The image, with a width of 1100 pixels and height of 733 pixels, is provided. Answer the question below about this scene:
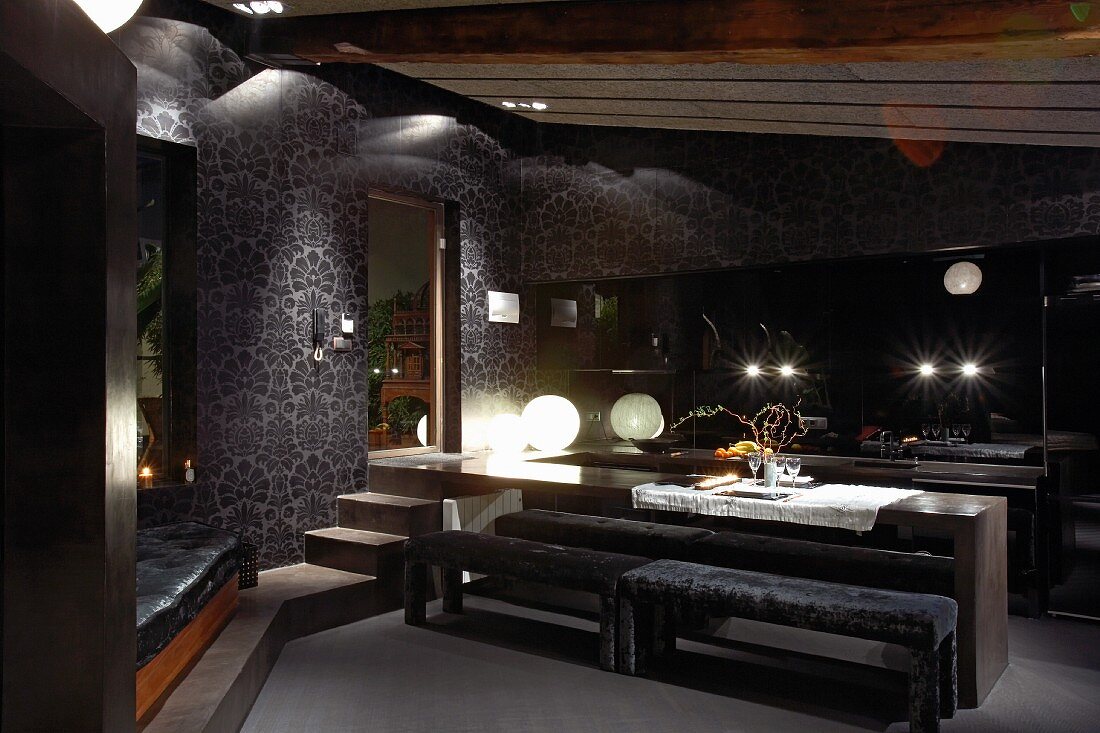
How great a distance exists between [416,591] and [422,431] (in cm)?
188

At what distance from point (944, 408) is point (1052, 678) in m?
1.87

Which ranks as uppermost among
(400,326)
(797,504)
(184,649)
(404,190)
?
(404,190)

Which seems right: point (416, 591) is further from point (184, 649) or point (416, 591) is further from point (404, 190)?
point (404, 190)

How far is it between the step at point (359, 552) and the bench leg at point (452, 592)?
1.11ft

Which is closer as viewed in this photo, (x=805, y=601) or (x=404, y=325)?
(x=805, y=601)

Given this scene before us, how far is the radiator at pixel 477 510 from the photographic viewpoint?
197 inches

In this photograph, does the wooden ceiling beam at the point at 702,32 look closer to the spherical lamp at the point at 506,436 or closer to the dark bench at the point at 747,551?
the dark bench at the point at 747,551

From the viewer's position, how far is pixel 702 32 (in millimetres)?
3502

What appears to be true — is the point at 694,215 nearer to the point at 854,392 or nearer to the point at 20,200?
the point at 854,392

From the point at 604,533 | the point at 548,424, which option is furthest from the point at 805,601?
the point at 548,424

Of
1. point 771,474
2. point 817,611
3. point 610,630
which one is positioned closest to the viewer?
point 817,611

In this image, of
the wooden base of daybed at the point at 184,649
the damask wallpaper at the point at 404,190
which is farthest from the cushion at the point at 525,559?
the damask wallpaper at the point at 404,190

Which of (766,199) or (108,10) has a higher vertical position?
(766,199)

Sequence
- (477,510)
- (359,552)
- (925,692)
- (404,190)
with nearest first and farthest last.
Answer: (925,692), (359,552), (477,510), (404,190)
